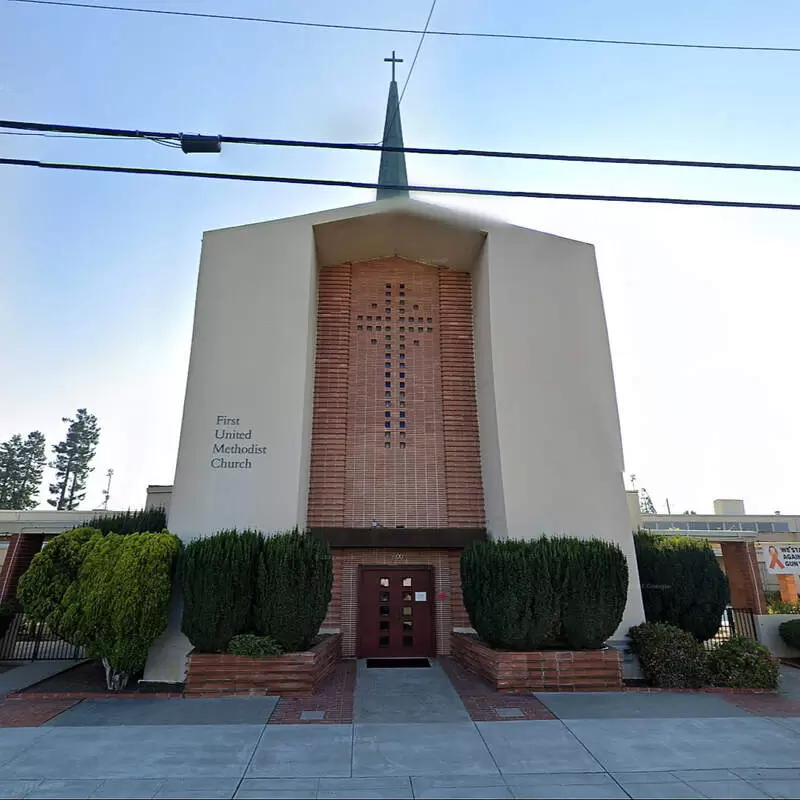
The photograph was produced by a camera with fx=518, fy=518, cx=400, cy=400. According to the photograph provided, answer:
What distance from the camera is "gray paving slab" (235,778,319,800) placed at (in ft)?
15.9

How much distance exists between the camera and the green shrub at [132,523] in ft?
33.8

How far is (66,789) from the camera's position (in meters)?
5.03

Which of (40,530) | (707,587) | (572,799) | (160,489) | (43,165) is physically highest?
(43,165)

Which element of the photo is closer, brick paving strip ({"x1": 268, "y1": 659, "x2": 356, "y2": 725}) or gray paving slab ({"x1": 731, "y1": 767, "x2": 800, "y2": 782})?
gray paving slab ({"x1": 731, "y1": 767, "x2": 800, "y2": 782})

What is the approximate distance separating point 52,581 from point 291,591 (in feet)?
13.2

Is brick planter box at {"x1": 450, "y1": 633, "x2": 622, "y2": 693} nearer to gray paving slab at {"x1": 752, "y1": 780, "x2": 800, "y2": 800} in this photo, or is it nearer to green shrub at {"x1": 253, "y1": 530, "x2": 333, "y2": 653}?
green shrub at {"x1": 253, "y1": 530, "x2": 333, "y2": 653}

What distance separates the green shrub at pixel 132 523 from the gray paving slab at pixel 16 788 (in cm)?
540

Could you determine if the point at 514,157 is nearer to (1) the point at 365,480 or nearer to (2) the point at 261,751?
(2) the point at 261,751

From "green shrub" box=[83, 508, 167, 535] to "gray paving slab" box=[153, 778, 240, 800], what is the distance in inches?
234

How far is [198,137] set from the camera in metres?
5.62

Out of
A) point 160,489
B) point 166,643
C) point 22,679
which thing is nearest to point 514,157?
point 166,643

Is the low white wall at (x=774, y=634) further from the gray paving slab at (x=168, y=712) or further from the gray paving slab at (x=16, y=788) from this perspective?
the gray paving slab at (x=16, y=788)

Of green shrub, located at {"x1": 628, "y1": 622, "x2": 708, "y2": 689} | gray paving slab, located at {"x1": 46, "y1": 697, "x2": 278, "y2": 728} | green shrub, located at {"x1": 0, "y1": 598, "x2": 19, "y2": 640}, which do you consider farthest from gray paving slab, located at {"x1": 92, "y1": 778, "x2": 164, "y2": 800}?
→ green shrub, located at {"x1": 0, "y1": 598, "x2": 19, "y2": 640}

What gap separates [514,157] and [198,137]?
11.5 ft
